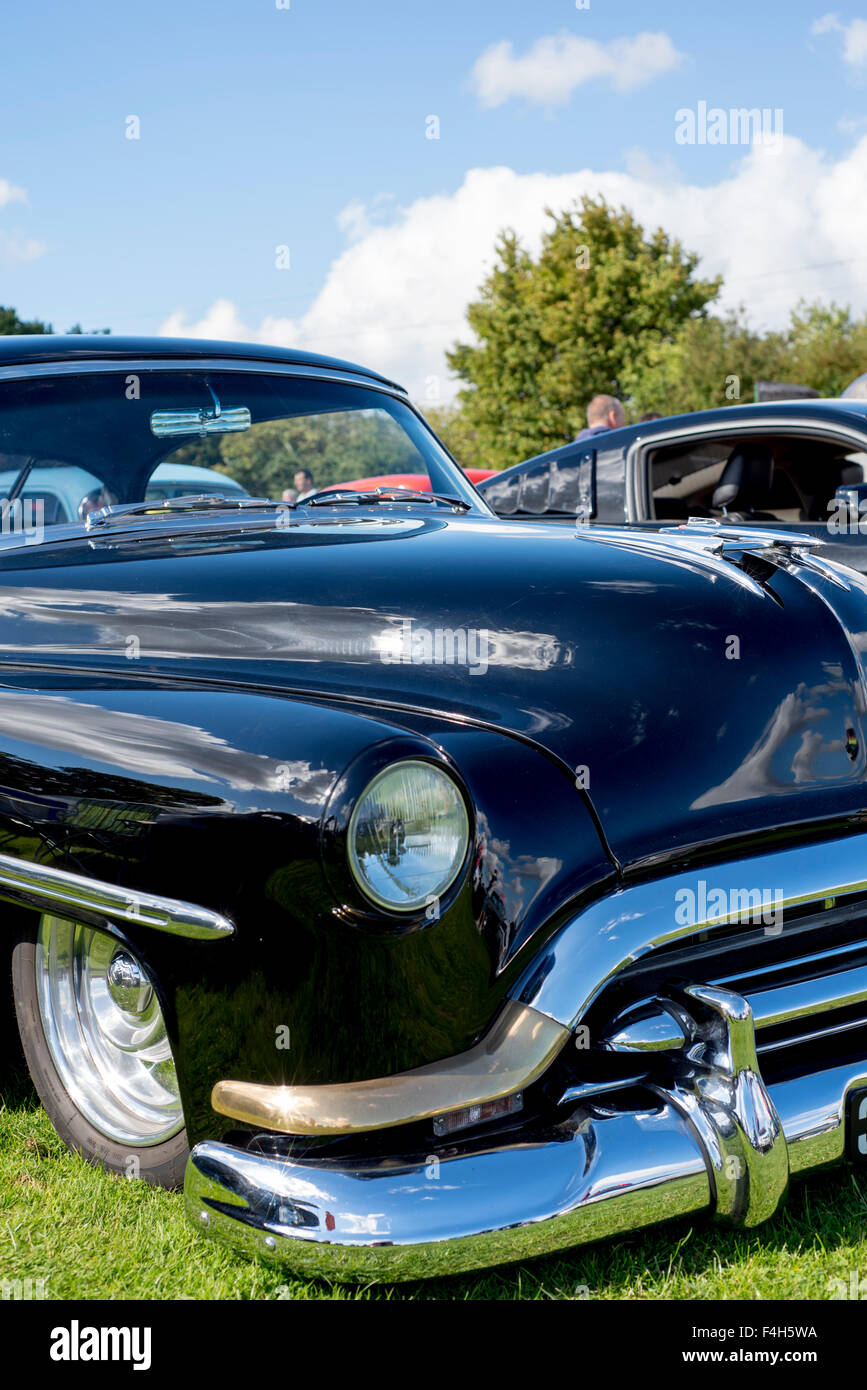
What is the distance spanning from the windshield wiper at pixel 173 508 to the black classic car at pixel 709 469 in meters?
1.98

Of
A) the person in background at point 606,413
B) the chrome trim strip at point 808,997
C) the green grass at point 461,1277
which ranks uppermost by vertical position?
the person in background at point 606,413

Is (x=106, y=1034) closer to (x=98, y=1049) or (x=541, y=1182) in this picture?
(x=98, y=1049)

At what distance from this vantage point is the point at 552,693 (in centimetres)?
195

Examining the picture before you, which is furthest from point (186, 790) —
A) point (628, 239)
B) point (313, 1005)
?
point (628, 239)

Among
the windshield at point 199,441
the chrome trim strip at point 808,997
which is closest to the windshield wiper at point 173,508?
the windshield at point 199,441

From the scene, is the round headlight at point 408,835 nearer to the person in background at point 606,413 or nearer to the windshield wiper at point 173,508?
the windshield wiper at point 173,508

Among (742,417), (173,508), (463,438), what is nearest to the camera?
(173,508)

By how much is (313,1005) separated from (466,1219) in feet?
1.09

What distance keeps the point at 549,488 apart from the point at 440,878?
3.90 m

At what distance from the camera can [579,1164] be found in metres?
1.63

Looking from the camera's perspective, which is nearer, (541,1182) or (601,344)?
(541,1182)

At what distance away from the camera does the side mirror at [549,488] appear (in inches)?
203

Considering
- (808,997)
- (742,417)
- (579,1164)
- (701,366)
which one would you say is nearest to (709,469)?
(742,417)

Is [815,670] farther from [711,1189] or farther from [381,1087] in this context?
[381,1087]
